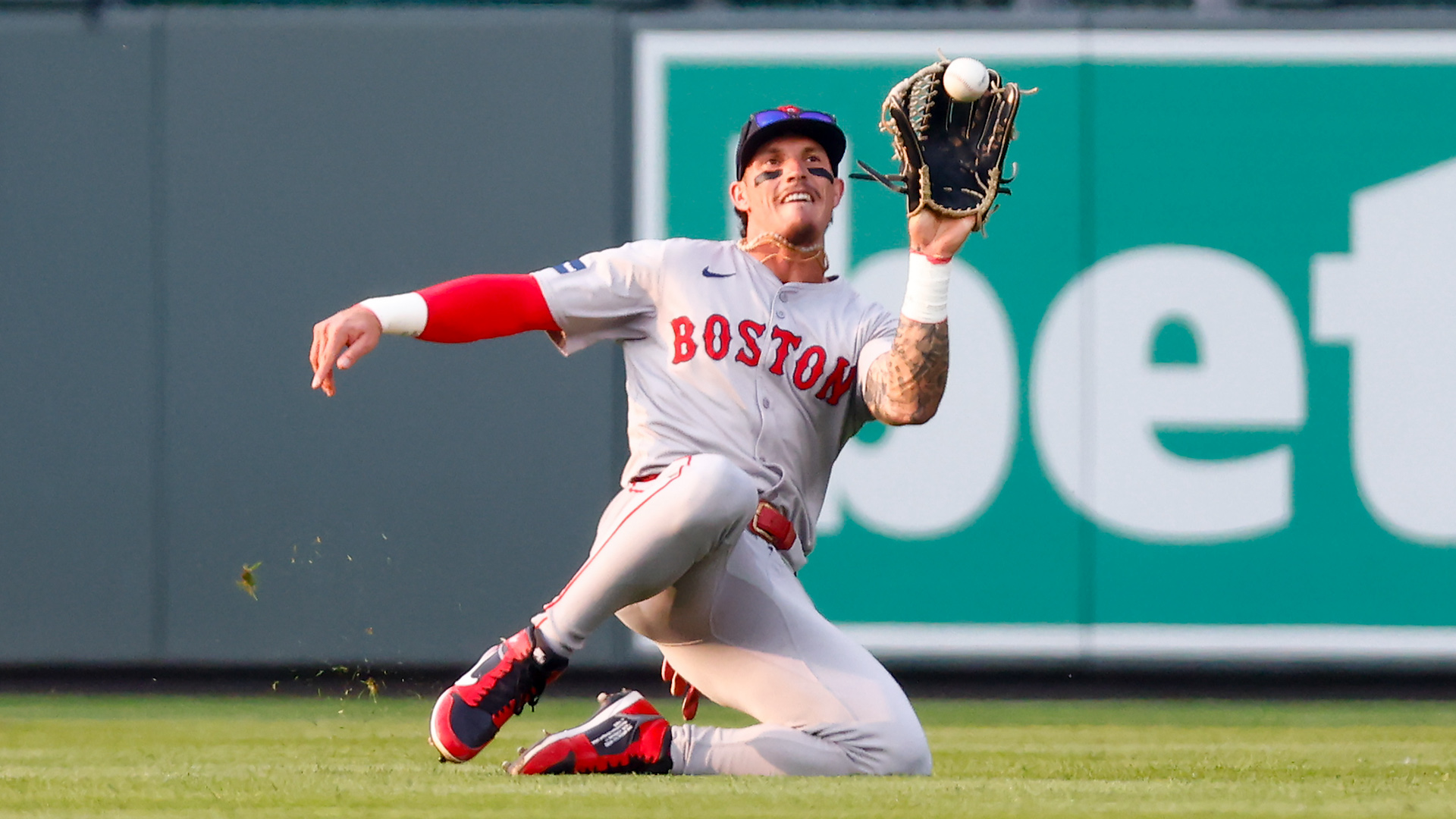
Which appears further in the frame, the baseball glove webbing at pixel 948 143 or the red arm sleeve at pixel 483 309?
the red arm sleeve at pixel 483 309

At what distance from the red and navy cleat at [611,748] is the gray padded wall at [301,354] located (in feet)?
8.21

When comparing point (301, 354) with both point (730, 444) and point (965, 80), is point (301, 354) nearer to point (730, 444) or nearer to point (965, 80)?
point (730, 444)

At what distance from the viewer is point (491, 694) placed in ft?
9.91

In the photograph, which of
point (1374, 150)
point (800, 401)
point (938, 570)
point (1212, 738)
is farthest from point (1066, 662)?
point (800, 401)

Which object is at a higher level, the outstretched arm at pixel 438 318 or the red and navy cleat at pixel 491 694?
the outstretched arm at pixel 438 318

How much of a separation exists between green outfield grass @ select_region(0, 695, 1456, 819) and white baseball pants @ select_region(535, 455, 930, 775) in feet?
0.54

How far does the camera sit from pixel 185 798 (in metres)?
2.76

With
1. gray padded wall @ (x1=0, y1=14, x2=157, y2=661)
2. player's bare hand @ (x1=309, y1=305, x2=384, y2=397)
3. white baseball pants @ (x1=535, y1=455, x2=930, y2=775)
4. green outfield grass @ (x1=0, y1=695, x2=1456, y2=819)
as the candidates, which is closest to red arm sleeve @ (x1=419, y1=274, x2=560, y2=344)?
player's bare hand @ (x1=309, y1=305, x2=384, y2=397)

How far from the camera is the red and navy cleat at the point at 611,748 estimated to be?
3.16 metres

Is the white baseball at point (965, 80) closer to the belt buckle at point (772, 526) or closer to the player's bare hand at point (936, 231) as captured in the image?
the player's bare hand at point (936, 231)

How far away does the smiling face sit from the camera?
348 centimetres

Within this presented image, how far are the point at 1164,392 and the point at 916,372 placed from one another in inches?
110

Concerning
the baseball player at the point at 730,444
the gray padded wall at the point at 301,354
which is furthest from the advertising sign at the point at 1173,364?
the baseball player at the point at 730,444

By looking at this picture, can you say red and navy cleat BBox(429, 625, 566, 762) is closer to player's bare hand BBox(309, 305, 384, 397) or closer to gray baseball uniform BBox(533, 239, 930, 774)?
gray baseball uniform BBox(533, 239, 930, 774)
